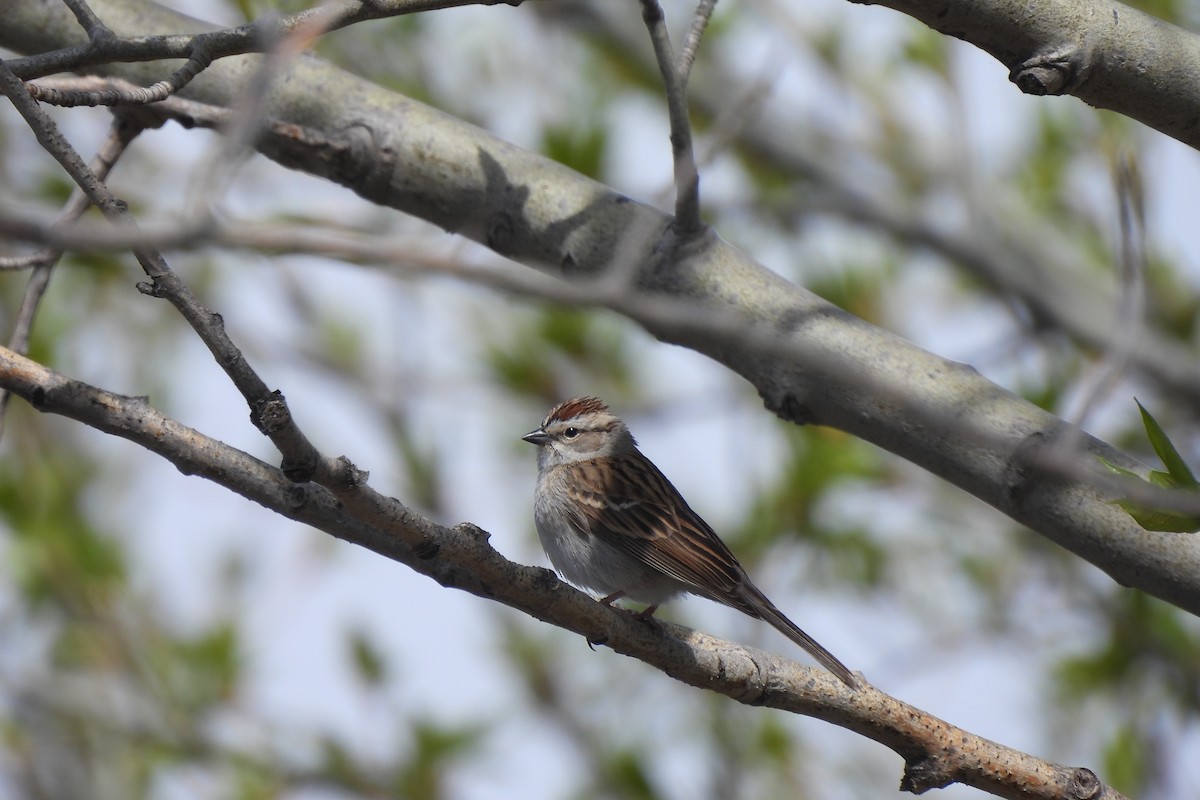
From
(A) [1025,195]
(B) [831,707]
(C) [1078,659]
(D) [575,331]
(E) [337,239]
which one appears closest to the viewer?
(E) [337,239]

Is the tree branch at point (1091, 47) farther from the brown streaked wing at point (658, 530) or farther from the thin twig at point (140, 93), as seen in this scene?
the brown streaked wing at point (658, 530)

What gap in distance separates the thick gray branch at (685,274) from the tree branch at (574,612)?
579 millimetres

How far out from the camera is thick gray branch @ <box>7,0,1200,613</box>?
2775 millimetres

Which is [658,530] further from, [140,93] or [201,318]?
[201,318]

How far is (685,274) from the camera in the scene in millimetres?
3189

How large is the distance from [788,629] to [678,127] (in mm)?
1989

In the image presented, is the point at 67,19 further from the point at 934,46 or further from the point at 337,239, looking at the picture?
the point at 934,46

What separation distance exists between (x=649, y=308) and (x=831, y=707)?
5.50 ft

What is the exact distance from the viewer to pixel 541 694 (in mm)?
6629

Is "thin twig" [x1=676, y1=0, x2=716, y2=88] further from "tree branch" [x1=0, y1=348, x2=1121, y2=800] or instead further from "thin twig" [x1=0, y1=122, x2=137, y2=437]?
"thin twig" [x1=0, y1=122, x2=137, y2=437]

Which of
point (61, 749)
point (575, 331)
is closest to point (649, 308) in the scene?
point (575, 331)

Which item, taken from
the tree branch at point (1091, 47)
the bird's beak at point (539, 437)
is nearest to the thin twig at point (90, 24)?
the tree branch at point (1091, 47)

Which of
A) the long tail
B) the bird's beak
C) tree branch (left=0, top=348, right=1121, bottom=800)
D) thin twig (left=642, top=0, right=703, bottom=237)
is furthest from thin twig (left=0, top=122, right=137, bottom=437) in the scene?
the bird's beak

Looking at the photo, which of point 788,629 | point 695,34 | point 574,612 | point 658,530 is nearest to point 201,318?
point 574,612
